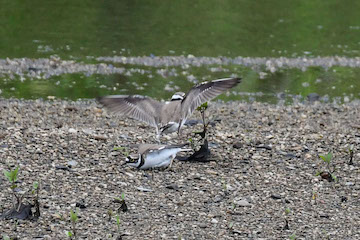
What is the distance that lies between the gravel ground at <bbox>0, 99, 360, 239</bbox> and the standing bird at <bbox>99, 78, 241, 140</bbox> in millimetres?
622

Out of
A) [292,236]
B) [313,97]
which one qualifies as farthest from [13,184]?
[313,97]

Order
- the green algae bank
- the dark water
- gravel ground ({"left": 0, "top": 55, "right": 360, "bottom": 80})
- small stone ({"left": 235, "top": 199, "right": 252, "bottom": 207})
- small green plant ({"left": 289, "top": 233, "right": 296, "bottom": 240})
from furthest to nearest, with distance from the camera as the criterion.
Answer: gravel ground ({"left": 0, "top": 55, "right": 360, "bottom": 80}) < the dark water < small stone ({"left": 235, "top": 199, "right": 252, "bottom": 207}) < the green algae bank < small green plant ({"left": 289, "top": 233, "right": 296, "bottom": 240})

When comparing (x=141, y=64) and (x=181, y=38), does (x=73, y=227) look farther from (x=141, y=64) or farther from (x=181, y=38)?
(x=181, y=38)

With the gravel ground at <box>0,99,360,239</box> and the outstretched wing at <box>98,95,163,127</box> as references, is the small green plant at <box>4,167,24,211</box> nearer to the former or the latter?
the gravel ground at <box>0,99,360,239</box>

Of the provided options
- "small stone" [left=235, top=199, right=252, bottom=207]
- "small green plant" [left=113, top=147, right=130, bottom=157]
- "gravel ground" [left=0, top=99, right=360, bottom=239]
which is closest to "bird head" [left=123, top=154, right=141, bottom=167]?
"gravel ground" [left=0, top=99, right=360, bottom=239]

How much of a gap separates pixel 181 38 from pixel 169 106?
14.1 meters

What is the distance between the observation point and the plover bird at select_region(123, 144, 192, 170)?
935cm

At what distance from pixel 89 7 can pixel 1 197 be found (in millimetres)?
21415

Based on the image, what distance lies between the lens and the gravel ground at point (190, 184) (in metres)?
7.84

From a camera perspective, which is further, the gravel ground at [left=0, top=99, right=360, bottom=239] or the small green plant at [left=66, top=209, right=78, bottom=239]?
the gravel ground at [left=0, top=99, right=360, bottom=239]

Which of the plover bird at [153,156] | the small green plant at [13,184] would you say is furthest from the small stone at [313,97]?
the small green plant at [13,184]

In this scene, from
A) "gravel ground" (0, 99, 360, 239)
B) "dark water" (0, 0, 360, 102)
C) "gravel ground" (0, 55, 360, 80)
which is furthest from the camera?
"gravel ground" (0, 55, 360, 80)

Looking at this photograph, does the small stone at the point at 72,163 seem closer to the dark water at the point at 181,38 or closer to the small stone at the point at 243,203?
the small stone at the point at 243,203

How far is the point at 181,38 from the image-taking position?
23.9 meters
